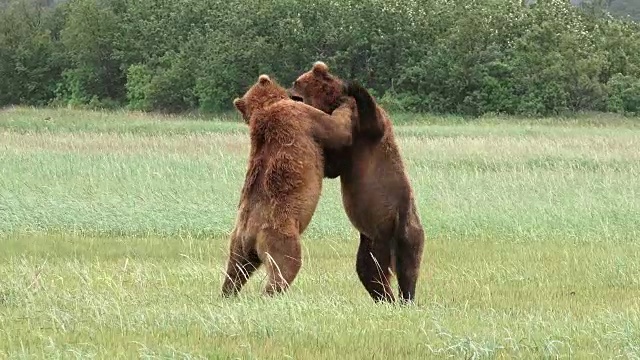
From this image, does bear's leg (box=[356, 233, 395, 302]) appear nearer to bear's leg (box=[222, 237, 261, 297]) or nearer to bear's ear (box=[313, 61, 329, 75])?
bear's leg (box=[222, 237, 261, 297])

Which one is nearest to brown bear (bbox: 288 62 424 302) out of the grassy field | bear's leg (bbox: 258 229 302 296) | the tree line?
the grassy field

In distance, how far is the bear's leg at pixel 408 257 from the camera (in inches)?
260

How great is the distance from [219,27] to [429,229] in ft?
123

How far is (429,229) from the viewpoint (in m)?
12.3

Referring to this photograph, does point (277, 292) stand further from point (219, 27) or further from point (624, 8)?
point (624, 8)

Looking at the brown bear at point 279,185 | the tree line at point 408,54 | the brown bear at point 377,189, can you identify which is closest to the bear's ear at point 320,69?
the brown bear at point 377,189

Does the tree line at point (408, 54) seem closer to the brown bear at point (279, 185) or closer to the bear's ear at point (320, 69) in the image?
the bear's ear at point (320, 69)

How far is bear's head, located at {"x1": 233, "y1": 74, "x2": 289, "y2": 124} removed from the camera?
6371mm

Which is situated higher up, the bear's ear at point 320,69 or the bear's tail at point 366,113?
the bear's ear at point 320,69

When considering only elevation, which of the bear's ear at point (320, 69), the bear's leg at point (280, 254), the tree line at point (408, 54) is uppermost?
the bear's ear at point (320, 69)

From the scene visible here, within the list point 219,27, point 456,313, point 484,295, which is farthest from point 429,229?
point 219,27

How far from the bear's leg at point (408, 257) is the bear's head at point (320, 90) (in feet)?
3.15

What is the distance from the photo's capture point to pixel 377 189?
6.58m

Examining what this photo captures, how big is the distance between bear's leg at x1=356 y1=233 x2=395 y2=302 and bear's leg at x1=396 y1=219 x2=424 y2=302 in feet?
0.26
